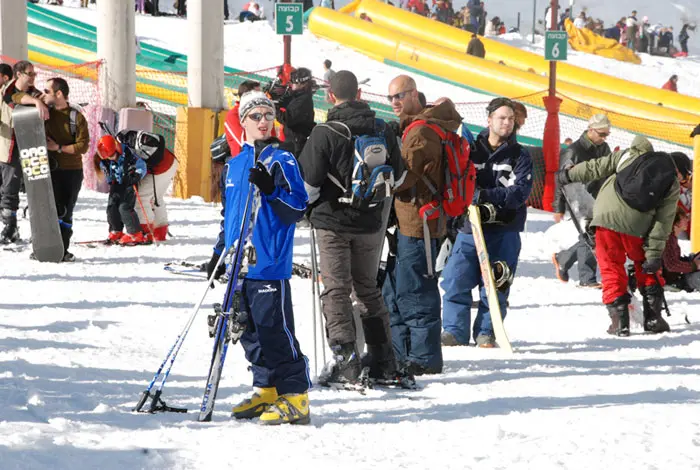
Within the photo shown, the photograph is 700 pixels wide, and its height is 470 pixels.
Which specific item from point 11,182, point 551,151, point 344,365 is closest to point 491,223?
point 344,365

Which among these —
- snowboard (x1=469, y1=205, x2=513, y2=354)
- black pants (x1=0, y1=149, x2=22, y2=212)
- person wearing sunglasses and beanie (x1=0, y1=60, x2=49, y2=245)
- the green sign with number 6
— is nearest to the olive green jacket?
snowboard (x1=469, y1=205, x2=513, y2=354)

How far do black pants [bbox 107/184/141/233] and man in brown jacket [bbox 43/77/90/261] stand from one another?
1.14 metres

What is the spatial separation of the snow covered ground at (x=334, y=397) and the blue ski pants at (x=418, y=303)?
0.58 ft

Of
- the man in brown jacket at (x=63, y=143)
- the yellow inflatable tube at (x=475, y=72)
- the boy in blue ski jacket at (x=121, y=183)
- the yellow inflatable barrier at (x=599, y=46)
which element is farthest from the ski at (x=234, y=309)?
the yellow inflatable barrier at (x=599, y=46)

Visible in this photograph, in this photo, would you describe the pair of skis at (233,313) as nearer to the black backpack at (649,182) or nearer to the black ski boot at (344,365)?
the black ski boot at (344,365)

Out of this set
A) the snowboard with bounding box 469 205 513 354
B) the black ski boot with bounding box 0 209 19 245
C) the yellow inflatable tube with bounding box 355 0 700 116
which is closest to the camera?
the snowboard with bounding box 469 205 513 354

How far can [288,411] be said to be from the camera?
5398 mm

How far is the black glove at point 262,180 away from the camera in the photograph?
17.2 feet

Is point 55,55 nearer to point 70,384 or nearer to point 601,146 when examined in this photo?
point 601,146

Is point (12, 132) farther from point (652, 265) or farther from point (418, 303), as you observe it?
point (652, 265)

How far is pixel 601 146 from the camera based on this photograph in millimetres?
10414

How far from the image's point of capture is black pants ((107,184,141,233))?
12039 mm

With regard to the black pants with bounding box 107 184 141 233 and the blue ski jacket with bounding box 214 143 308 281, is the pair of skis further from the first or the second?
the black pants with bounding box 107 184 141 233

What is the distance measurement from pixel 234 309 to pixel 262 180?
0.62 metres
